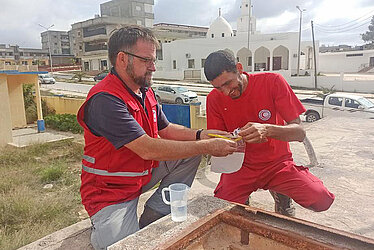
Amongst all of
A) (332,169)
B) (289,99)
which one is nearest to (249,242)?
(289,99)

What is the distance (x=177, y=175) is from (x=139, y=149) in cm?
72

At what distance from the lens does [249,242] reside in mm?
1897

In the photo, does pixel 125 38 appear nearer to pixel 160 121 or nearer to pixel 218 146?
pixel 160 121

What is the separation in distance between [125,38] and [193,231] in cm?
147

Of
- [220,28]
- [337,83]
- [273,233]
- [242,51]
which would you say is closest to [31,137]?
[273,233]

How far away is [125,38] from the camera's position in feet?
7.60

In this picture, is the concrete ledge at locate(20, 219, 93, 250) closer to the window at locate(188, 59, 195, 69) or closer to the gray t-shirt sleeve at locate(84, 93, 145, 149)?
the gray t-shirt sleeve at locate(84, 93, 145, 149)

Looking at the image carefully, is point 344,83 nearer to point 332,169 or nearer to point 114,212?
point 332,169

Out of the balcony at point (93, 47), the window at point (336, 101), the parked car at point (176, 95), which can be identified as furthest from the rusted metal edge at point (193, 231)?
the balcony at point (93, 47)

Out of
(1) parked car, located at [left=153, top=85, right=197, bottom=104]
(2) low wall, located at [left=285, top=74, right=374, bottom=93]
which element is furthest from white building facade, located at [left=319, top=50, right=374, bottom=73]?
(1) parked car, located at [left=153, top=85, right=197, bottom=104]

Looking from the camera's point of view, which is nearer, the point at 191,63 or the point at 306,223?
the point at 306,223

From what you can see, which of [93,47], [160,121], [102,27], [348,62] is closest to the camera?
[160,121]

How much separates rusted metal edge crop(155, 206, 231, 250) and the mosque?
31060 mm

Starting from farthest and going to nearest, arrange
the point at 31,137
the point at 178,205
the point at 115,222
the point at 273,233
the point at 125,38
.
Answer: the point at 31,137, the point at 125,38, the point at 115,222, the point at 178,205, the point at 273,233
